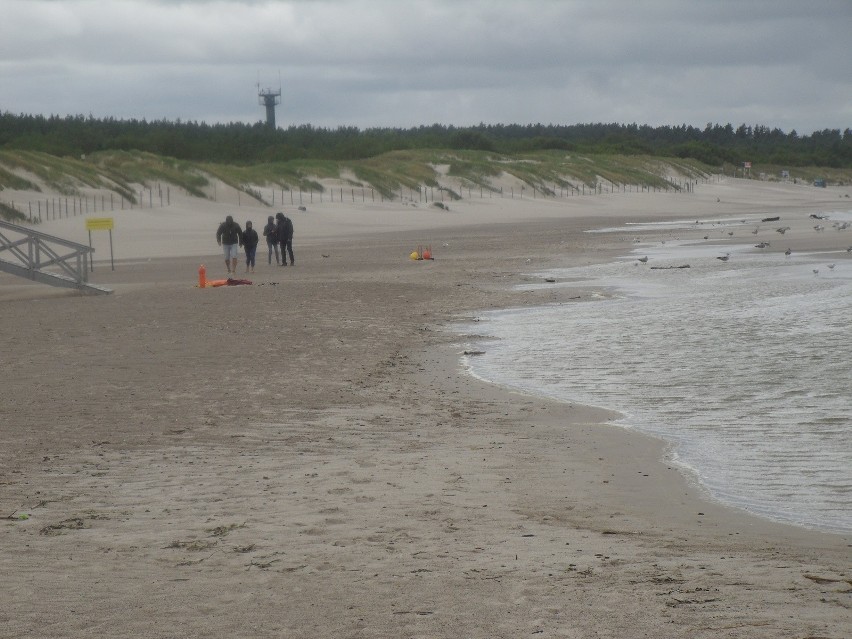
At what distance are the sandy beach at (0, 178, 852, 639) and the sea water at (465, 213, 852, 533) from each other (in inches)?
17.6

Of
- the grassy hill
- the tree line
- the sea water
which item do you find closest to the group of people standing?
the sea water

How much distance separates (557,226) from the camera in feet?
195

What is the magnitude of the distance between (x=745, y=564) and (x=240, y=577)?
2570 mm

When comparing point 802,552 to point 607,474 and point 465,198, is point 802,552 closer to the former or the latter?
point 607,474

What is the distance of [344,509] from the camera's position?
24.1 feet

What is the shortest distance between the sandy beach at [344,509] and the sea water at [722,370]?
0.45 m

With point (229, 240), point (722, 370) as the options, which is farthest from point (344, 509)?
point (229, 240)

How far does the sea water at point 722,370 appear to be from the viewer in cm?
844

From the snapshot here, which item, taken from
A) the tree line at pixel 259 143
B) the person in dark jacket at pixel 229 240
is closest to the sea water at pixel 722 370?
the person in dark jacket at pixel 229 240

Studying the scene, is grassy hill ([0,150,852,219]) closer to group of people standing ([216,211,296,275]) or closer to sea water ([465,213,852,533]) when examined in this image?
group of people standing ([216,211,296,275])

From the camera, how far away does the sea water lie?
844cm

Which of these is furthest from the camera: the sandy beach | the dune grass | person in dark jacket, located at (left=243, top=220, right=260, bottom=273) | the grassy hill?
the dune grass

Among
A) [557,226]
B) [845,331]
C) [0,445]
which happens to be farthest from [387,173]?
[0,445]

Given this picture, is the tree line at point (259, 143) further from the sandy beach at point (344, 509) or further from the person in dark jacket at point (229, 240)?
the sandy beach at point (344, 509)
